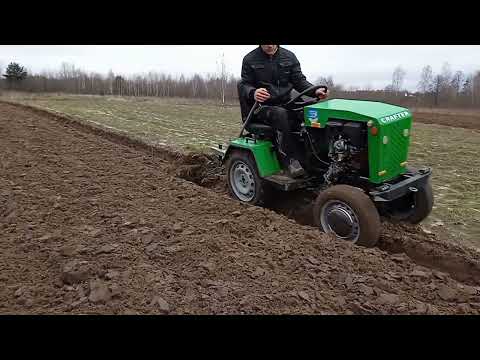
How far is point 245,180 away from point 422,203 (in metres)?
2.29

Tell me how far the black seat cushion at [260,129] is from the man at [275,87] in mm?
70

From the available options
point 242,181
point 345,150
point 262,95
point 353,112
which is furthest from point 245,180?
point 353,112

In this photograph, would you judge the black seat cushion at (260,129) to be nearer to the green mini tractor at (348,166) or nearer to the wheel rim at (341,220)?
the green mini tractor at (348,166)

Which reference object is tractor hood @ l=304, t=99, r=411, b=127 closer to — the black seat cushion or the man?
the man

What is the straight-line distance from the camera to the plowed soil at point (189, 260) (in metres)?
3.06

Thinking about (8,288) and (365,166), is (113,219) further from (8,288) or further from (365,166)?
(365,166)

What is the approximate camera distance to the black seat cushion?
5496mm

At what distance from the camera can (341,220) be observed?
4.43 metres

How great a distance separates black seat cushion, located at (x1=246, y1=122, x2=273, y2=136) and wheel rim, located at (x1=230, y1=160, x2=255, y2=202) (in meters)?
0.46

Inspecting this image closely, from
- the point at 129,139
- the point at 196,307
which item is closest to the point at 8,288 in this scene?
the point at 196,307

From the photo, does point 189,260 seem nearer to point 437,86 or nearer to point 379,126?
point 379,126

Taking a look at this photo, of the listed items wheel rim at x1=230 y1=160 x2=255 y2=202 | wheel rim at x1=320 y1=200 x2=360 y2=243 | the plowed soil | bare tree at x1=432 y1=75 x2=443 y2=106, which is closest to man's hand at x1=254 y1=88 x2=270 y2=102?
wheel rim at x1=230 y1=160 x2=255 y2=202

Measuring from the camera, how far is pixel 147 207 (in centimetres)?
500

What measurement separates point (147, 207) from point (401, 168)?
3.04m
